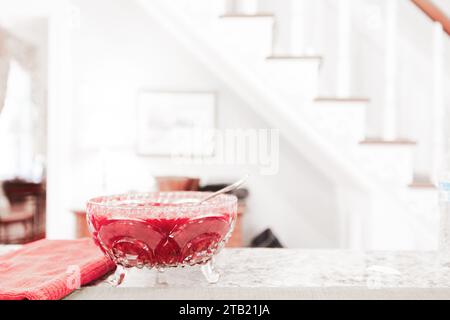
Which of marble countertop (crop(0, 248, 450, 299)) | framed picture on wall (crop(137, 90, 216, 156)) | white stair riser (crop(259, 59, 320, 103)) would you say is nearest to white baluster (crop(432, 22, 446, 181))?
white stair riser (crop(259, 59, 320, 103))

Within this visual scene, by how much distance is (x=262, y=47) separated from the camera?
2076 mm

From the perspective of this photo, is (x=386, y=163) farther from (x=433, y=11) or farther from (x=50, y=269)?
(x=50, y=269)

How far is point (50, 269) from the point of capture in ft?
2.58

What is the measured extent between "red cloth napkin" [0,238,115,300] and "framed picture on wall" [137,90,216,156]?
2553 mm

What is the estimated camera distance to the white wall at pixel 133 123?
3.51 metres

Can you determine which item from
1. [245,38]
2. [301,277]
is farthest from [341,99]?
[301,277]

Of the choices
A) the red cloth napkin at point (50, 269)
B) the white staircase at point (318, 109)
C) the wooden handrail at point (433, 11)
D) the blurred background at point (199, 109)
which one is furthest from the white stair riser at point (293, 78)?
the red cloth napkin at point (50, 269)

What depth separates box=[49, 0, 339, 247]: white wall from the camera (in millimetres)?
3506

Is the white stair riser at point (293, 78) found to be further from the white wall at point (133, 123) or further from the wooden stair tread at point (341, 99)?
the white wall at point (133, 123)

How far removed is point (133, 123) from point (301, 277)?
9.46ft

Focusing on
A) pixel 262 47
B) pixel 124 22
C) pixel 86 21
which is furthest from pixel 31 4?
pixel 262 47

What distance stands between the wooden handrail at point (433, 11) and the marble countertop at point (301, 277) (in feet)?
4.35

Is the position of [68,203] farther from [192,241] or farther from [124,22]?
[192,241]
